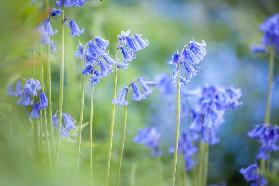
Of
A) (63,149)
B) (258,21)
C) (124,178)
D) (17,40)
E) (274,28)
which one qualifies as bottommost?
(124,178)

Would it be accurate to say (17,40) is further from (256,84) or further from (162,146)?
(256,84)

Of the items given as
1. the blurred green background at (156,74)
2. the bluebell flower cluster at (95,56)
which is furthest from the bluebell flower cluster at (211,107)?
the bluebell flower cluster at (95,56)

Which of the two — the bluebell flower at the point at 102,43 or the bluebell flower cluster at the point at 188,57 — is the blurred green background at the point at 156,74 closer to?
the bluebell flower cluster at the point at 188,57

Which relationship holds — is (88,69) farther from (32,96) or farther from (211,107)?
(211,107)

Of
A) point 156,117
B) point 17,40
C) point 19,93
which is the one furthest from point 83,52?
point 156,117

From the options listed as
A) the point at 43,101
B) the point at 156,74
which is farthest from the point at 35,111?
the point at 156,74

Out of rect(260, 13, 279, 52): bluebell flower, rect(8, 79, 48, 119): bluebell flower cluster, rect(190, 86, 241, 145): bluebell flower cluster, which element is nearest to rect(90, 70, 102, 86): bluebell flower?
rect(8, 79, 48, 119): bluebell flower cluster

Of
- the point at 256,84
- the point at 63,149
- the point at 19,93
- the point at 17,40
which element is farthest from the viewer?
the point at 256,84
